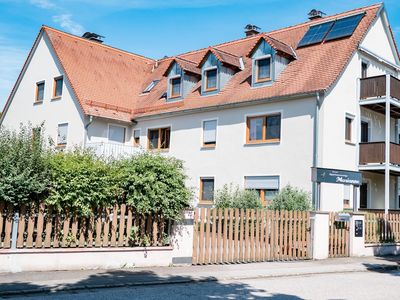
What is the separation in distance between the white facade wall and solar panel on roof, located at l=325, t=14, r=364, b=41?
501 inches

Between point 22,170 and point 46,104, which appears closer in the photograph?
point 22,170

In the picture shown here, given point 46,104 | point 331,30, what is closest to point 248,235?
point 331,30

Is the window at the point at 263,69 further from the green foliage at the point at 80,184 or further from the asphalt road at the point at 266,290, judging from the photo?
the green foliage at the point at 80,184

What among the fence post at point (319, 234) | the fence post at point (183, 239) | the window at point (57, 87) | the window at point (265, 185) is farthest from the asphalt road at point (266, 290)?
the window at point (57, 87)

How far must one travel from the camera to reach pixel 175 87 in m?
27.1

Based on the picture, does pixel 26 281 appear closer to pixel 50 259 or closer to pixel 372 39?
pixel 50 259

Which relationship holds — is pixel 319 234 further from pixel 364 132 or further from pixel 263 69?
pixel 263 69

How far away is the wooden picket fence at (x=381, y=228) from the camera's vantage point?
18.2 metres

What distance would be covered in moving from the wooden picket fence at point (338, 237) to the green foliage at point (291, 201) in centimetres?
144

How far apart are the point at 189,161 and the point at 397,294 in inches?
625

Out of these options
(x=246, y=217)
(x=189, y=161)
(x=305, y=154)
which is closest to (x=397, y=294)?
(x=246, y=217)

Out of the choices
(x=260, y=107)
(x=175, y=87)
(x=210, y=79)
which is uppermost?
(x=210, y=79)

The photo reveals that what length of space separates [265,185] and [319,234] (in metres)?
6.28

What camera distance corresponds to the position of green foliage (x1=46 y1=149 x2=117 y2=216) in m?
11.3
